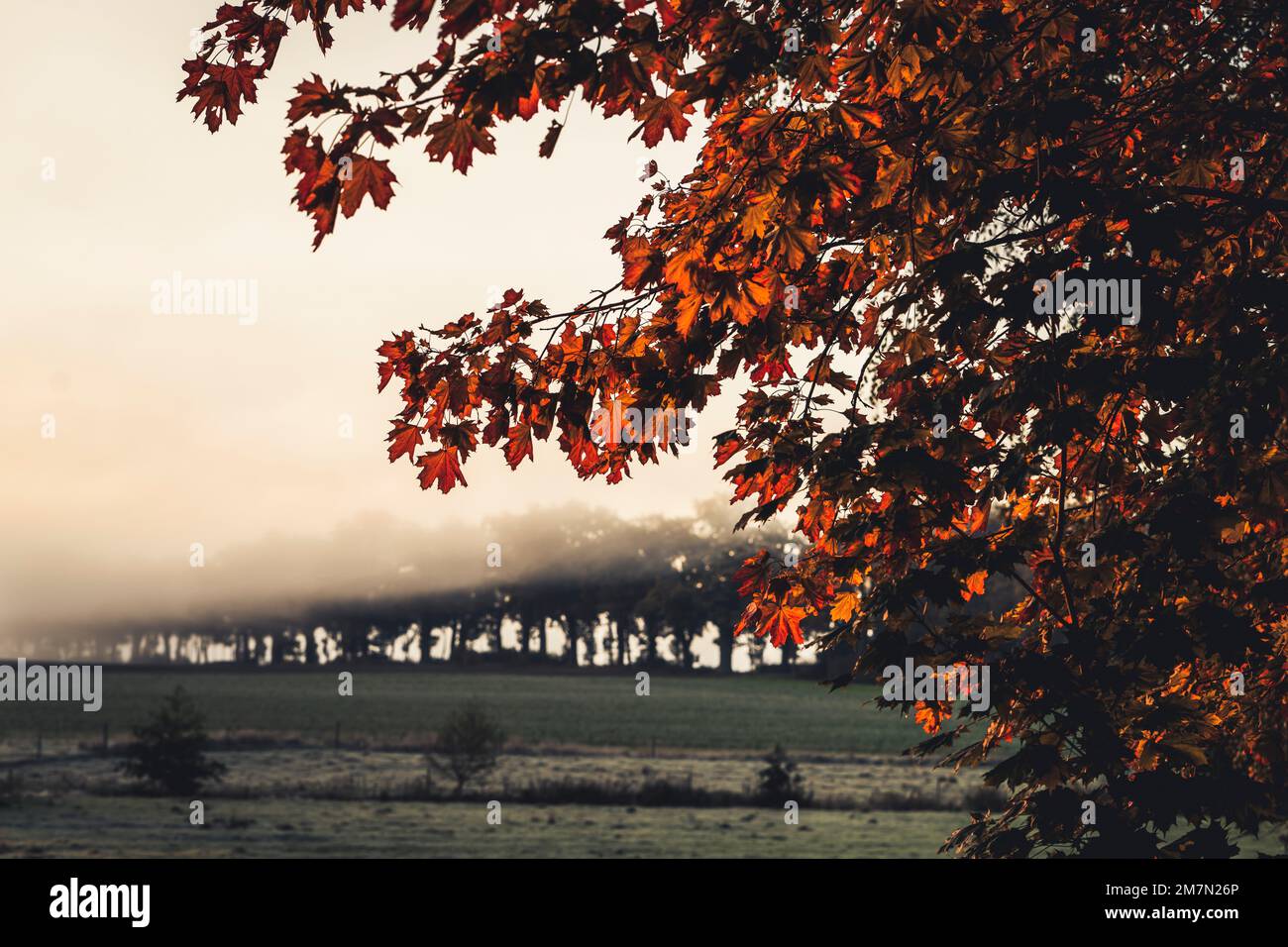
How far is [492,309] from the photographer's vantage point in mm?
6148

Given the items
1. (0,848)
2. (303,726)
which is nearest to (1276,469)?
(0,848)

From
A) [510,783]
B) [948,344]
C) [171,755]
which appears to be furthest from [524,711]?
[948,344]

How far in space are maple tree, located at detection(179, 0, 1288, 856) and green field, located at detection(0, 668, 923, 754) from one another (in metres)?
56.3

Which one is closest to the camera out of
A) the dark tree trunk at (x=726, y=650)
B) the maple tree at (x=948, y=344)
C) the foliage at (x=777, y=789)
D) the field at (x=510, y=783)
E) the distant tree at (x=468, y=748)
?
the maple tree at (x=948, y=344)

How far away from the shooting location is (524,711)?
279 feet

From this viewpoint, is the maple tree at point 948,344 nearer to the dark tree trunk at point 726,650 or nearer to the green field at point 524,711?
the green field at point 524,711

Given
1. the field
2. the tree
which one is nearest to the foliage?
the field

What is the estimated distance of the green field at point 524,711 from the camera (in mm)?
70500

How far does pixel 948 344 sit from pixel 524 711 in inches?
3231

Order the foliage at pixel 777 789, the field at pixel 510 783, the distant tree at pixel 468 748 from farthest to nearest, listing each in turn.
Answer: the distant tree at pixel 468 748, the foliage at pixel 777 789, the field at pixel 510 783

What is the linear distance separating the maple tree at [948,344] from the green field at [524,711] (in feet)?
185

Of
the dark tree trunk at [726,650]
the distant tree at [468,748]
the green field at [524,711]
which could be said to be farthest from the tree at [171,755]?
the dark tree trunk at [726,650]

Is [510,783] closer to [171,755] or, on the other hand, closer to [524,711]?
[171,755]

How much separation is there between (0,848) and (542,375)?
34272 millimetres
